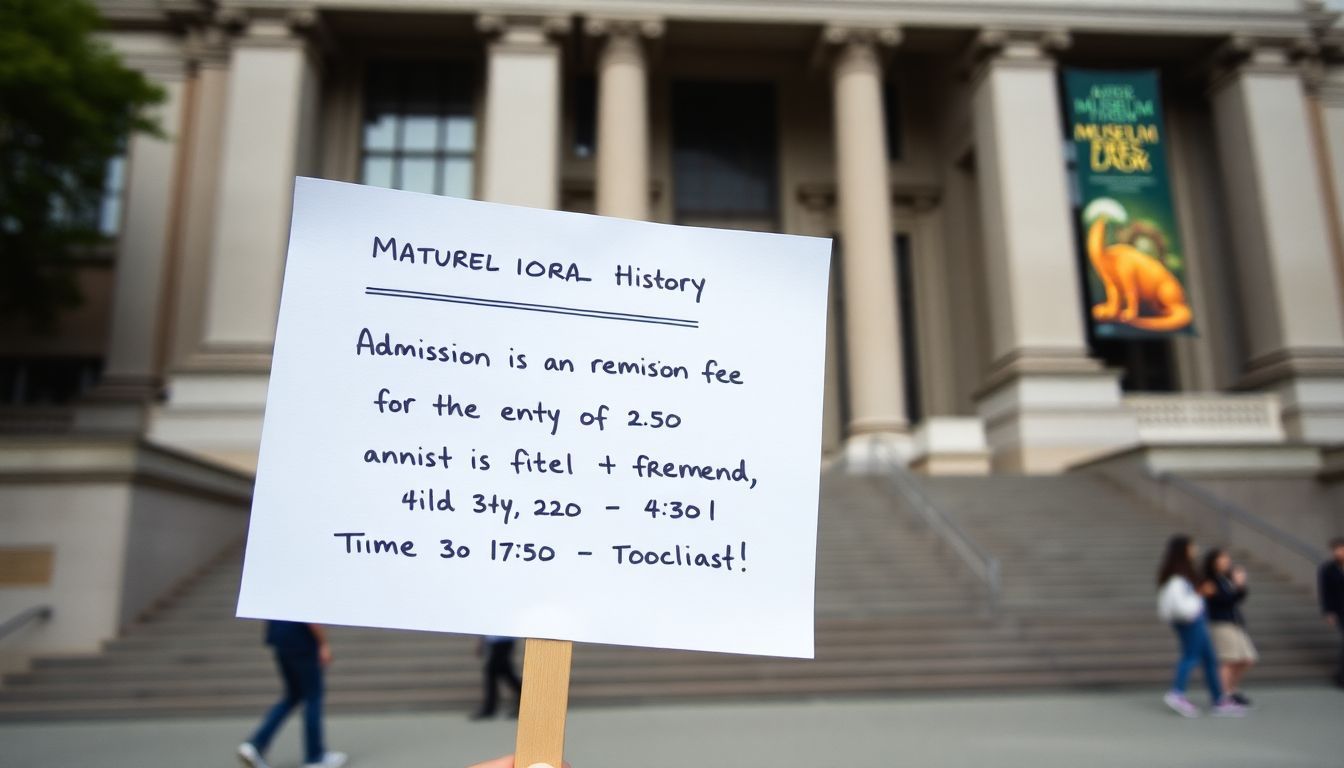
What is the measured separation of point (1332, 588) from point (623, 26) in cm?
1752

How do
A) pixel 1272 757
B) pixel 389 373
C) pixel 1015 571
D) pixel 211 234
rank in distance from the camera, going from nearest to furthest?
pixel 389 373 < pixel 1272 757 < pixel 1015 571 < pixel 211 234

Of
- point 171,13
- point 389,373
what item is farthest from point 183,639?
point 171,13

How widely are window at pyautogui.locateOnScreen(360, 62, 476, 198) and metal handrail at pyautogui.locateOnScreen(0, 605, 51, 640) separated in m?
15.6

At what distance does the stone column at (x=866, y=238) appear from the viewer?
1961 cm

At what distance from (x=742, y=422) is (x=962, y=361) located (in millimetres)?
23521

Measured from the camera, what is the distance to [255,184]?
19.4 m

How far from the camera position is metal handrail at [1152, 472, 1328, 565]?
11867 mm

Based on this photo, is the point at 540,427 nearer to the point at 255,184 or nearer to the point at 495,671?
the point at 495,671

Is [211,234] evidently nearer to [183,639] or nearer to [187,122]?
[187,122]

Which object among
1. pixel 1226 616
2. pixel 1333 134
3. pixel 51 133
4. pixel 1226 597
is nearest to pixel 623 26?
pixel 51 133

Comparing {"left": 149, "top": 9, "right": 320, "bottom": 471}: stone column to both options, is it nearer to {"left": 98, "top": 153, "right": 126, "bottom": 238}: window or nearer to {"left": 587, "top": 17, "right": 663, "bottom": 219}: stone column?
{"left": 98, "top": 153, "right": 126, "bottom": 238}: window

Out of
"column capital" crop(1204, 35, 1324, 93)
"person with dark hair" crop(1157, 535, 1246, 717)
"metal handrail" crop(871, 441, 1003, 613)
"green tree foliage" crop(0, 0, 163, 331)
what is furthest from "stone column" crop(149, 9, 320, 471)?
"column capital" crop(1204, 35, 1324, 93)

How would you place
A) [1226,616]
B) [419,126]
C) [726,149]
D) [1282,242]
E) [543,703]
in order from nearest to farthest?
[543,703] → [1226,616] → [1282,242] → [419,126] → [726,149]

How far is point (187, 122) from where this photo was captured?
21453mm
